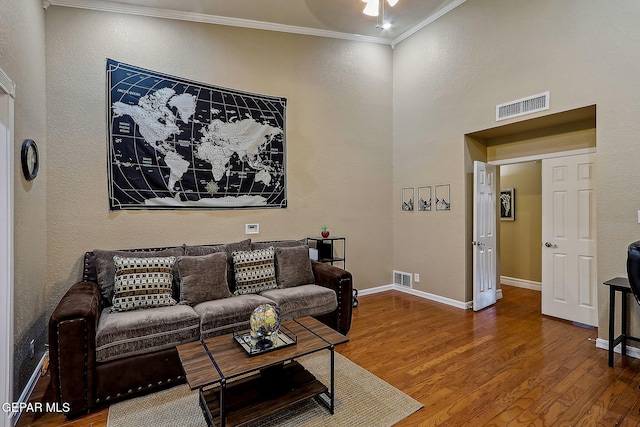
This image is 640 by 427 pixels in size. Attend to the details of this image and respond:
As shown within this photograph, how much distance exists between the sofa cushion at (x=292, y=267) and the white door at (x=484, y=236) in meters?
2.32

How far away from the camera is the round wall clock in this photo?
2416mm

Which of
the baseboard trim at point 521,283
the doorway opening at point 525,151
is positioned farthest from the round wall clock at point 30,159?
the baseboard trim at point 521,283

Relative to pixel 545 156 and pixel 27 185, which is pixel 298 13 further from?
pixel 545 156

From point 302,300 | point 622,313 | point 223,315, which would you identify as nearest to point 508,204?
point 622,313

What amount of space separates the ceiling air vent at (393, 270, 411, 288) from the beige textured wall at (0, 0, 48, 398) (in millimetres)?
4572

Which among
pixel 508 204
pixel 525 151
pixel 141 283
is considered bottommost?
pixel 141 283

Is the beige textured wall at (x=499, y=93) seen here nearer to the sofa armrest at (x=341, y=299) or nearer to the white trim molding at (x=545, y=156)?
the white trim molding at (x=545, y=156)

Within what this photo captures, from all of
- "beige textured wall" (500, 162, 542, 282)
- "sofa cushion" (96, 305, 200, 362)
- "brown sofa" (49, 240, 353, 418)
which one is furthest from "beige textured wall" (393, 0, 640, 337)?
"sofa cushion" (96, 305, 200, 362)

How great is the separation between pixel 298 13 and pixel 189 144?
2.22 m

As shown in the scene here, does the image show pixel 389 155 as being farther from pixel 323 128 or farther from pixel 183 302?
pixel 183 302

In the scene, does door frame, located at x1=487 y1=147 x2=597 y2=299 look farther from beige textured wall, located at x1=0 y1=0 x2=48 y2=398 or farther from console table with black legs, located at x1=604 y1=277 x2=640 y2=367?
beige textured wall, located at x1=0 y1=0 x2=48 y2=398

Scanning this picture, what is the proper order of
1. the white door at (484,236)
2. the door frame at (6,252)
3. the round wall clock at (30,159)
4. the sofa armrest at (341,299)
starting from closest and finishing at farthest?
the door frame at (6,252)
the round wall clock at (30,159)
the sofa armrest at (341,299)
the white door at (484,236)

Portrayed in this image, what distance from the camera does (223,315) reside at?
2.74 metres
